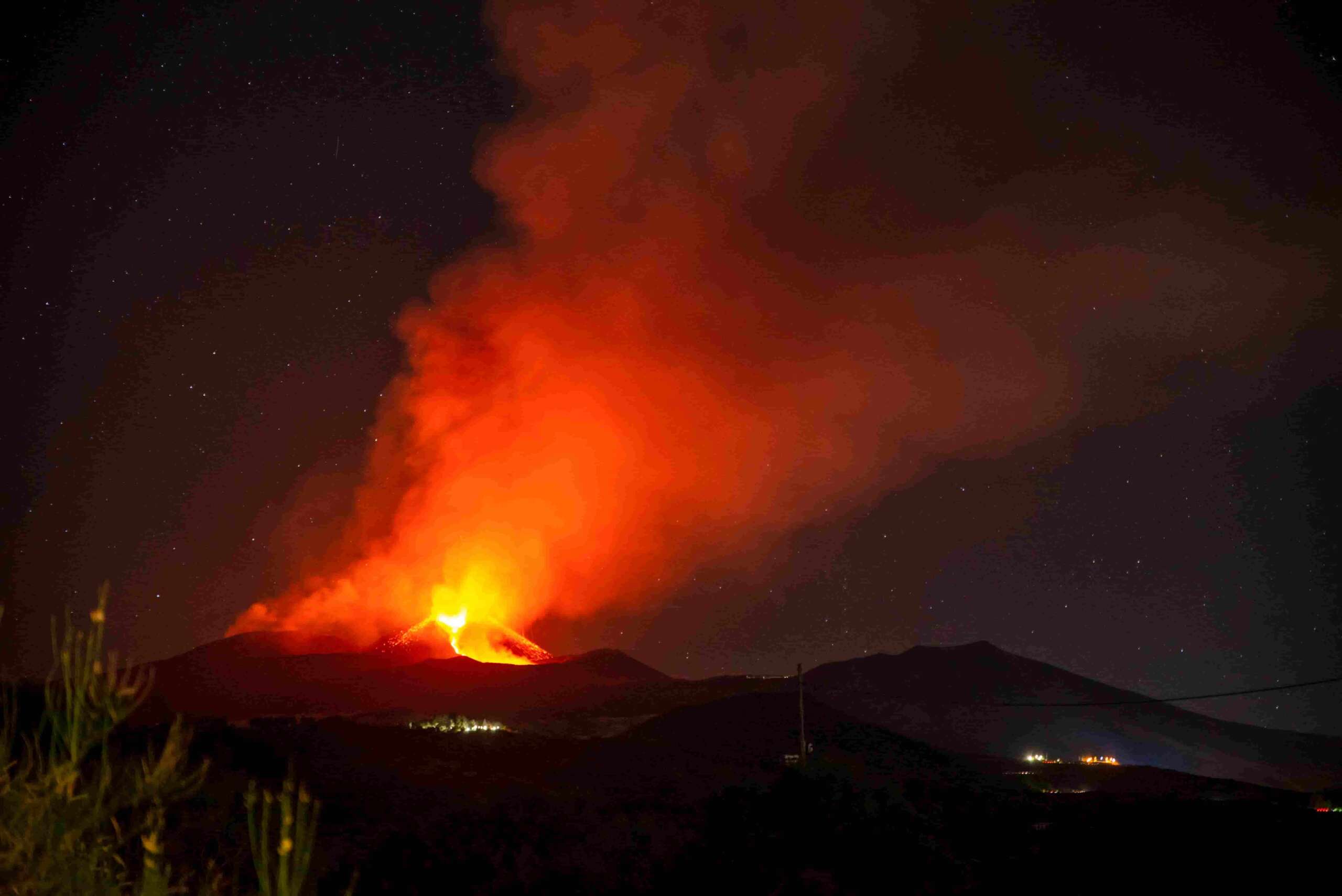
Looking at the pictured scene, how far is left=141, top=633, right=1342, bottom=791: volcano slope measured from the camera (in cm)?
7306

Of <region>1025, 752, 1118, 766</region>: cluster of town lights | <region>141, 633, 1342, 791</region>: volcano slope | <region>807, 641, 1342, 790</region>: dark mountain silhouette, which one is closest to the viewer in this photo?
<region>1025, 752, 1118, 766</region>: cluster of town lights

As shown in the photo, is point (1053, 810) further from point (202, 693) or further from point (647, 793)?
point (202, 693)

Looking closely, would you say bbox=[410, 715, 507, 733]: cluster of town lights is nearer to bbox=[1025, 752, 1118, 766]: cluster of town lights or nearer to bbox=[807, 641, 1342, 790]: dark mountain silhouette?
bbox=[1025, 752, 1118, 766]: cluster of town lights

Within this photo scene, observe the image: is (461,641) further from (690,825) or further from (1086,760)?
(690,825)

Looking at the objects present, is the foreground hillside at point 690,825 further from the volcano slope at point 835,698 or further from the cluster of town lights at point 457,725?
the volcano slope at point 835,698

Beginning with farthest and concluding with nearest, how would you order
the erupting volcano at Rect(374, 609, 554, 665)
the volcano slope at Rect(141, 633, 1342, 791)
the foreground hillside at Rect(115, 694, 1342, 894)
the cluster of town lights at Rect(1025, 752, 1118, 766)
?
the erupting volcano at Rect(374, 609, 554, 665) → the volcano slope at Rect(141, 633, 1342, 791) → the cluster of town lights at Rect(1025, 752, 1118, 766) → the foreground hillside at Rect(115, 694, 1342, 894)

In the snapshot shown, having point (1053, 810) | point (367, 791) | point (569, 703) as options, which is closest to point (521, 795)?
point (367, 791)

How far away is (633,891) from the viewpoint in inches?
894

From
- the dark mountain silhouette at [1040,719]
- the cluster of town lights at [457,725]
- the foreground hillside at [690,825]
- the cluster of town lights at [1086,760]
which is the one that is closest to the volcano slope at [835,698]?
the dark mountain silhouette at [1040,719]

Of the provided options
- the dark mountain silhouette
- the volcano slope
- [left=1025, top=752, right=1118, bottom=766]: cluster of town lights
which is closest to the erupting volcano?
the volcano slope

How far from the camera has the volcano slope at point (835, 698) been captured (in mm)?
73062

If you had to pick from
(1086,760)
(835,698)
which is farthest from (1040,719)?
(835,698)

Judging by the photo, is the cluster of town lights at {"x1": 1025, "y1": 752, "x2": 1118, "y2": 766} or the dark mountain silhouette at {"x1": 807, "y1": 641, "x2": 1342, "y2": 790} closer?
the cluster of town lights at {"x1": 1025, "y1": 752, "x2": 1118, "y2": 766}

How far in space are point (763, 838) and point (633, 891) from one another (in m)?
5.07
